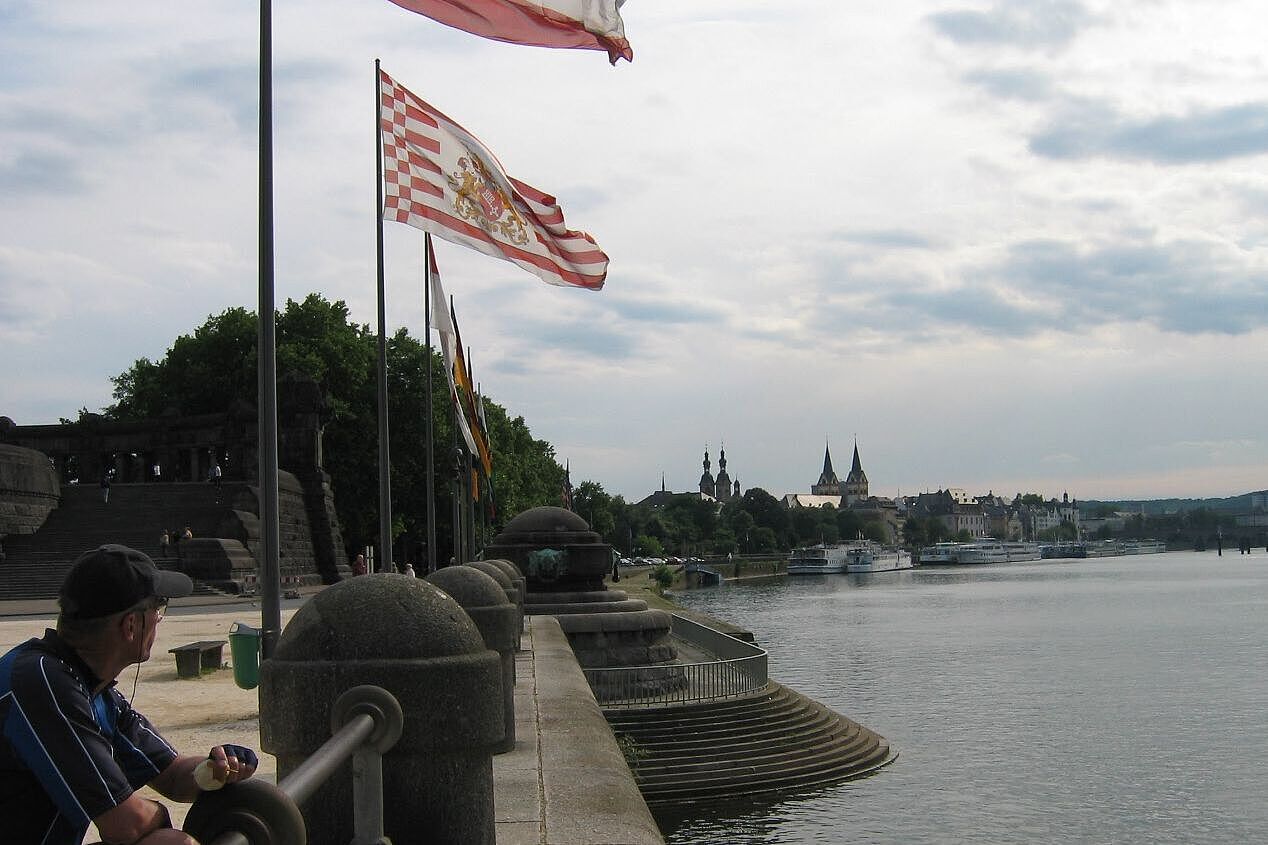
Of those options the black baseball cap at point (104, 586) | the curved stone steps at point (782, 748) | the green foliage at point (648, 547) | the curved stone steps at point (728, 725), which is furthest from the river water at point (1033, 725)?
the green foliage at point (648, 547)

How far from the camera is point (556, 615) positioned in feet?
76.5

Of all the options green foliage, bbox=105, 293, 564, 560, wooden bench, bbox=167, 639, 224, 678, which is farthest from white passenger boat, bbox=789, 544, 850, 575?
wooden bench, bbox=167, 639, 224, 678

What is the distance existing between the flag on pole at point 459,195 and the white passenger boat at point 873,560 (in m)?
149

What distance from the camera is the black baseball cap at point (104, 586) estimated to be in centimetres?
327

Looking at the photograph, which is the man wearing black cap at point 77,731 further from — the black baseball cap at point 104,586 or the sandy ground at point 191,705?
the sandy ground at point 191,705

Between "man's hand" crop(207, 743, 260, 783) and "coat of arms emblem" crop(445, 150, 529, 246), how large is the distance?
13.1 meters

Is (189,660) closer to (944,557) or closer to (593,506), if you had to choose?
(593,506)

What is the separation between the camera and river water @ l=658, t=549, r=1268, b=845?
2275cm

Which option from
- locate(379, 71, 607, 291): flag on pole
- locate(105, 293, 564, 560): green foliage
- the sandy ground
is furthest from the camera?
locate(105, 293, 564, 560): green foliage

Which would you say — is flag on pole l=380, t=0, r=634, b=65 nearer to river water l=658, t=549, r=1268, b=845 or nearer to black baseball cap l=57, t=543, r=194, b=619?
black baseball cap l=57, t=543, r=194, b=619

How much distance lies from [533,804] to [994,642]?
5134 centimetres

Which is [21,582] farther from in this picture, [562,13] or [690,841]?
[562,13]

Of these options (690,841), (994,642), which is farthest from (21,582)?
(994,642)

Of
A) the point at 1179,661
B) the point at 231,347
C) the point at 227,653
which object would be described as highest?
the point at 231,347
